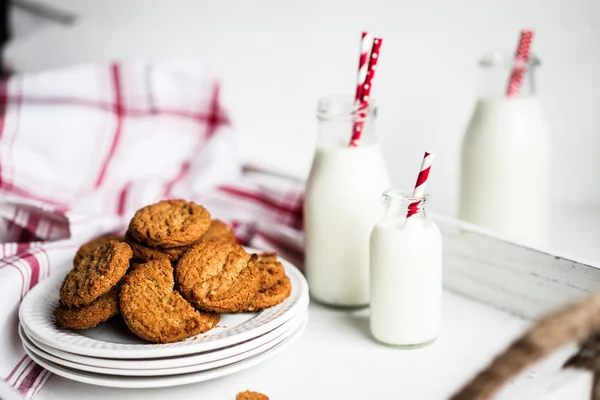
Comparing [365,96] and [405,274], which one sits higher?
[365,96]

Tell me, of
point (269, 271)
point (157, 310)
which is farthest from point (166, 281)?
point (269, 271)

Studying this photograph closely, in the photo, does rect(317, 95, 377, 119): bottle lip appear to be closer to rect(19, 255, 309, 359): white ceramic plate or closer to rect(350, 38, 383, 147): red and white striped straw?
rect(350, 38, 383, 147): red and white striped straw

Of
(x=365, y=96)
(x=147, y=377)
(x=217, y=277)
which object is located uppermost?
(x=365, y=96)

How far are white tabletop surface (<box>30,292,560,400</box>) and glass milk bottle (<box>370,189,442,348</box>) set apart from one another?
0.09ft

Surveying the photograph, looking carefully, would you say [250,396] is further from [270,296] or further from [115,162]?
[115,162]

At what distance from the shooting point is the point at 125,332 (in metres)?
0.85

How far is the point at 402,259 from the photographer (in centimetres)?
85

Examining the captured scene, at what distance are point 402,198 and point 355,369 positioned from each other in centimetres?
22

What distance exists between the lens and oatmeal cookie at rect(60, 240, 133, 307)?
0.81 meters

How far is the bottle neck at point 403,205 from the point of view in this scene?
0.86m

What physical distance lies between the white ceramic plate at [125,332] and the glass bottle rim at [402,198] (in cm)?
16

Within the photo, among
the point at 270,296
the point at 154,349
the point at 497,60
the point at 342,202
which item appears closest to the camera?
the point at 154,349

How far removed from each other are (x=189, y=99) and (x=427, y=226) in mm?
798

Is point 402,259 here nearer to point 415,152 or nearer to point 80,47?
point 415,152
